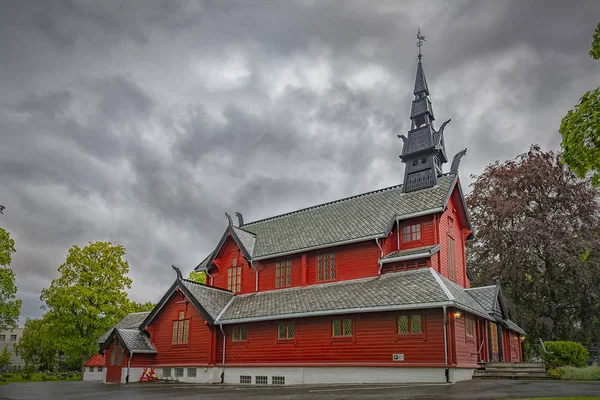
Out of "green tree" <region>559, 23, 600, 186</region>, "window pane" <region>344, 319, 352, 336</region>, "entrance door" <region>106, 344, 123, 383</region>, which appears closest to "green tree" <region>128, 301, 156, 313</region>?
"entrance door" <region>106, 344, 123, 383</region>

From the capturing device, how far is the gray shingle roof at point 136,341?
2962 cm

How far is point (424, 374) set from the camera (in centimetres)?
2088

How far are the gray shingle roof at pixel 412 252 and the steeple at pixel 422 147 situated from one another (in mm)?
4418

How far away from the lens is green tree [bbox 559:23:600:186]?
11281mm

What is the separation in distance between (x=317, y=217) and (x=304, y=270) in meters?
4.48

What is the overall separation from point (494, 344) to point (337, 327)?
927cm

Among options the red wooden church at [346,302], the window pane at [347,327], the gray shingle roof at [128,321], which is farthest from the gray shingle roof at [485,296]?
the gray shingle roof at [128,321]

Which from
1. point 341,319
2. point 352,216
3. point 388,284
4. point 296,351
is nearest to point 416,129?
point 352,216

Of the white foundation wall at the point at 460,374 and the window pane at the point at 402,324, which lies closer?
the white foundation wall at the point at 460,374

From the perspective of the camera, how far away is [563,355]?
71.7 feet

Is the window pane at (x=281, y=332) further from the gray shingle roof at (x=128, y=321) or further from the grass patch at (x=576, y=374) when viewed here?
the gray shingle roof at (x=128, y=321)

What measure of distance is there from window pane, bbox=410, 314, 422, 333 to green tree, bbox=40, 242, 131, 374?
98.4 ft

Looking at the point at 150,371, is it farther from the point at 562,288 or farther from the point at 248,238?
the point at 562,288

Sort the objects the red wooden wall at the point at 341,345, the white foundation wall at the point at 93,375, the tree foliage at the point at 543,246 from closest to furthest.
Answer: the red wooden wall at the point at 341,345, the tree foliage at the point at 543,246, the white foundation wall at the point at 93,375
